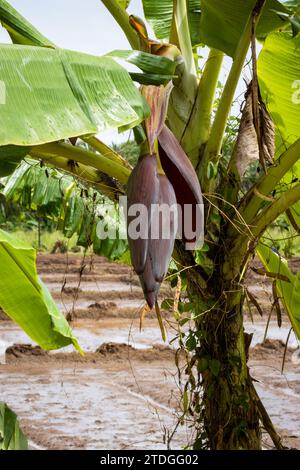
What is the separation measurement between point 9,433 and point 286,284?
1155 millimetres

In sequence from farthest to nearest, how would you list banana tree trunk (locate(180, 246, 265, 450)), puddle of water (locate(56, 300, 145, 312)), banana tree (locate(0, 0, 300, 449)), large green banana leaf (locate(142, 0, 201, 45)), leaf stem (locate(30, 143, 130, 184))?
puddle of water (locate(56, 300, 145, 312)) → large green banana leaf (locate(142, 0, 201, 45)) → banana tree trunk (locate(180, 246, 265, 450)) → leaf stem (locate(30, 143, 130, 184)) → banana tree (locate(0, 0, 300, 449))

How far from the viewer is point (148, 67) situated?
1736mm

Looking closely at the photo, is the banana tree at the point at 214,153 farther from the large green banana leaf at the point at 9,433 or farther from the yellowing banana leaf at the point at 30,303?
the large green banana leaf at the point at 9,433

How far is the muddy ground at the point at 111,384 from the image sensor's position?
4.07m

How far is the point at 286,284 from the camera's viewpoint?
273cm

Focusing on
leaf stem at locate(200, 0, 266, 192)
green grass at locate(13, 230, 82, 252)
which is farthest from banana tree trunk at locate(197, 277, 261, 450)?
green grass at locate(13, 230, 82, 252)

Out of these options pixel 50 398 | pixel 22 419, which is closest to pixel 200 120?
pixel 22 419

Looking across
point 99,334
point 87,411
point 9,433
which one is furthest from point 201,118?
point 99,334

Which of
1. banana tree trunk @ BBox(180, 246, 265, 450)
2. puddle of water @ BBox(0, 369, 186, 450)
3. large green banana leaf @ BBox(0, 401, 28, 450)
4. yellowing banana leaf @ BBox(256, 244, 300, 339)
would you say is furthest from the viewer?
puddle of water @ BBox(0, 369, 186, 450)

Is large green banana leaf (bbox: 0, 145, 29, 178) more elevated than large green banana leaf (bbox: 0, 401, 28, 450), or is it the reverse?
large green banana leaf (bbox: 0, 145, 29, 178)

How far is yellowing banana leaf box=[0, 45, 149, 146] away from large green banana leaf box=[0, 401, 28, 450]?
118 cm

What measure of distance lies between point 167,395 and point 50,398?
82 cm

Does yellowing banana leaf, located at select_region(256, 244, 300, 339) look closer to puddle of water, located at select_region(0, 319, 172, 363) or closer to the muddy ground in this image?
the muddy ground

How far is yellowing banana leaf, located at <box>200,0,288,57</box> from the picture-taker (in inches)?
91.0
